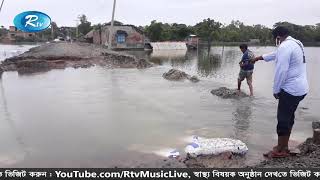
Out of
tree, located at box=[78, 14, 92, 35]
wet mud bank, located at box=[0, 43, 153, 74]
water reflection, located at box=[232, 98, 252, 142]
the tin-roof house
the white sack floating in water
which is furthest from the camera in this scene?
tree, located at box=[78, 14, 92, 35]

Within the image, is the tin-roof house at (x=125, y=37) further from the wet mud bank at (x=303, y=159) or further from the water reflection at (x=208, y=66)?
the wet mud bank at (x=303, y=159)

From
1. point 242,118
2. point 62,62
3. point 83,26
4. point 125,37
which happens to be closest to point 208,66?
point 62,62

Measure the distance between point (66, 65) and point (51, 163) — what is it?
66.0 ft

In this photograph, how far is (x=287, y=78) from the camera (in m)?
6.24

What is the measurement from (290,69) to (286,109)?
603 millimetres

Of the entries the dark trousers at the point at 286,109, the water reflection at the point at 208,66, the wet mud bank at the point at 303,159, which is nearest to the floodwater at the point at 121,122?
the wet mud bank at the point at 303,159

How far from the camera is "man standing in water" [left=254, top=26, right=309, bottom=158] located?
612cm

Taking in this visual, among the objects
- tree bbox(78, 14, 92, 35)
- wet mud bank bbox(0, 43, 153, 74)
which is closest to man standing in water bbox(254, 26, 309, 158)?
wet mud bank bbox(0, 43, 153, 74)

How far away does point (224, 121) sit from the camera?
31.1 ft

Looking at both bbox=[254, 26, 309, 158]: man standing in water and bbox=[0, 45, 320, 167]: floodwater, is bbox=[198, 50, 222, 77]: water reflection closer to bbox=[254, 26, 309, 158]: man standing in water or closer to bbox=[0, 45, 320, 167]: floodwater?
bbox=[0, 45, 320, 167]: floodwater

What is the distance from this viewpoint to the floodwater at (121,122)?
686 cm

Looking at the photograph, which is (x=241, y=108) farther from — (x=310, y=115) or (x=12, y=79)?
(x=12, y=79)

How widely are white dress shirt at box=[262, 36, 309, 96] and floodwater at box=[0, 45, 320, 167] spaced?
1.24 m

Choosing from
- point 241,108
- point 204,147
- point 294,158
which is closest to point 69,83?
point 241,108
